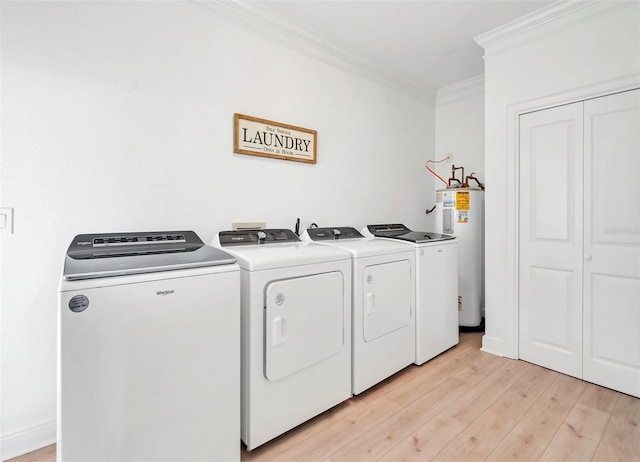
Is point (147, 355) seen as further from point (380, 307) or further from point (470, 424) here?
point (470, 424)

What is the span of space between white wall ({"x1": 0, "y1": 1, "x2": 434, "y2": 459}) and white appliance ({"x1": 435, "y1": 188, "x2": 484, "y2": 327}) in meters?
1.41

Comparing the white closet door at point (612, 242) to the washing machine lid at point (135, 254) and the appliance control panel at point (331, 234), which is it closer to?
the appliance control panel at point (331, 234)

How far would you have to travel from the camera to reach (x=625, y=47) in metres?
1.94

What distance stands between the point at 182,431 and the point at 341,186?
6.94ft

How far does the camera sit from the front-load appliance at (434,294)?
2.32 meters

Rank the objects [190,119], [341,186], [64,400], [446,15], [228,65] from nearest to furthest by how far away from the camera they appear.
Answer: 1. [64,400]
2. [190,119]
3. [228,65]
4. [446,15]
5. [341,186]

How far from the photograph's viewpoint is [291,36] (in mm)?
2359

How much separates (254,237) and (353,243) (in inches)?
28.2

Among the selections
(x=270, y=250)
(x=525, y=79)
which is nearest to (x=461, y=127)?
(x=525, y=79)

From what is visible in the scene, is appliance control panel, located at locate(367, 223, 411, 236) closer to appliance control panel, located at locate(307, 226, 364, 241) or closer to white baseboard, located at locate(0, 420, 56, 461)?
appliance control panel, located at locate(307, 226, 364, 241)

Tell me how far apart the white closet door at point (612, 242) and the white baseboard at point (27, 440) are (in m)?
3.30

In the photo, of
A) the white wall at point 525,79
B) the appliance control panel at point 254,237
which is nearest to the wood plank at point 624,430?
the white wall at point 525,79

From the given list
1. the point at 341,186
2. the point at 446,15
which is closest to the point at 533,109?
the point at 446,15

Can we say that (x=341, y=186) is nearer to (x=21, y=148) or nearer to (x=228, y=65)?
(x=228, y=65)
